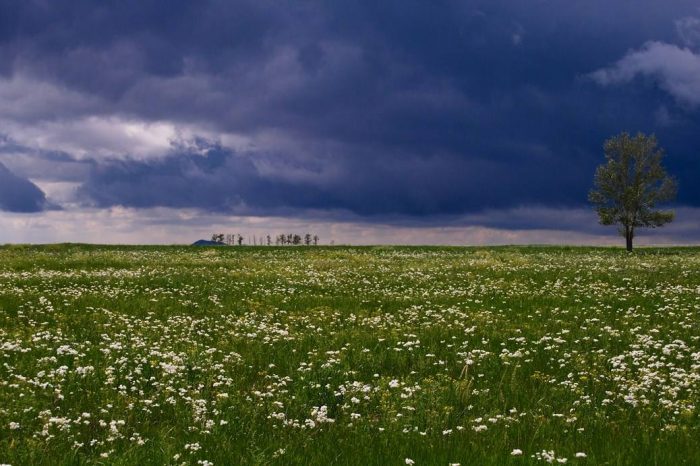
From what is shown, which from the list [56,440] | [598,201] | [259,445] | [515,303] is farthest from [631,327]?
[598,201]

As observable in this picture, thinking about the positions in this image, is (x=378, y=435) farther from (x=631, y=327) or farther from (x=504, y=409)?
(x=631, y=327)

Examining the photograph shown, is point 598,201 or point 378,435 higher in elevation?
point 598,201

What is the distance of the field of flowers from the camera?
695 cm

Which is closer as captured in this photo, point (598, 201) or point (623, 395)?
point (623, 395)

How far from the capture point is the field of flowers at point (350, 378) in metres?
6.95

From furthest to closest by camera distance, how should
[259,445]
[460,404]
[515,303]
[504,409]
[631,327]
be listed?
[515,303] → [631,327] → [460,404] → [504,409] → [259,445]

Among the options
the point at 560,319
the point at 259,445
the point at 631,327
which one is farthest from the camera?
the point at 560,319

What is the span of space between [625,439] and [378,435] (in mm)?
3081

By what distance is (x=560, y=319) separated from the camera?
645 inches

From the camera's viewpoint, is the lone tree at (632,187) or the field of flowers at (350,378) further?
the lone tree at (632,187)

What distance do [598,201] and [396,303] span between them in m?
61.1

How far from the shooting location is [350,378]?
10516 mm

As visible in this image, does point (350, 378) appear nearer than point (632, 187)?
Yes

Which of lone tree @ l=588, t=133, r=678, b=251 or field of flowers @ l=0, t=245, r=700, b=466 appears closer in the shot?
field of flowers @ l=0, t=245, r=700, b=466
